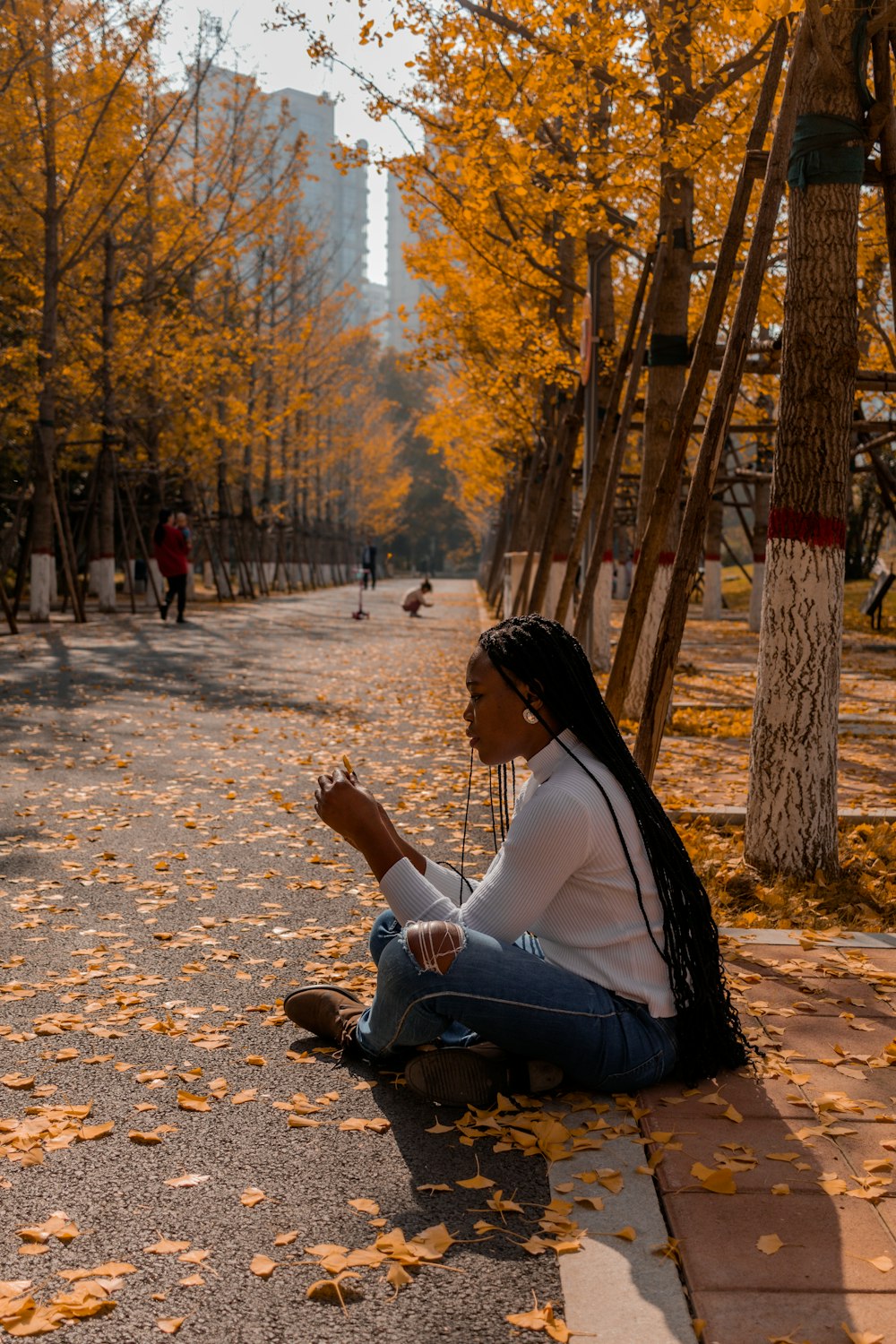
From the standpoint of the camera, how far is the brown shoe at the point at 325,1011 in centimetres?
428

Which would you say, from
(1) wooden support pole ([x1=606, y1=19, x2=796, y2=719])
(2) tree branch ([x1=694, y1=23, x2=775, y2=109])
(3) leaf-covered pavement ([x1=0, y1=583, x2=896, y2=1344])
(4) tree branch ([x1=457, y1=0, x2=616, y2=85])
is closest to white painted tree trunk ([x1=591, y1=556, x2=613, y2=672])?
(2) tree branch ([x1=694, y1=23, x2=775, y2=109])

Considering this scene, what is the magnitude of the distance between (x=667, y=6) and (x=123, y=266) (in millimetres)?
20496

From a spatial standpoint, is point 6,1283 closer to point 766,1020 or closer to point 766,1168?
point 766,1168

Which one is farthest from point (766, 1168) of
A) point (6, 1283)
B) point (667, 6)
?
point (667, 6)

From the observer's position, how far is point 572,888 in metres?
3.83

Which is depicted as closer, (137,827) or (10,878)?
(10,878)

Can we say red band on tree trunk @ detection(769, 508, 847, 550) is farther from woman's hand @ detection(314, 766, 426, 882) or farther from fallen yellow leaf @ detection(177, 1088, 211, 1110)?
fallen yellow leaf @ detection(177, 1088, 211, 1110)

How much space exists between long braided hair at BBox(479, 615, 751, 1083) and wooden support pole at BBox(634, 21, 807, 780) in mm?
2442

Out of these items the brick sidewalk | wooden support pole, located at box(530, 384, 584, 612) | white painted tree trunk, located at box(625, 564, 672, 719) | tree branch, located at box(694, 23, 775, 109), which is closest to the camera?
the brick sidewalk

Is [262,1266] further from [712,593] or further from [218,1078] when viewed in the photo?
[712,593]

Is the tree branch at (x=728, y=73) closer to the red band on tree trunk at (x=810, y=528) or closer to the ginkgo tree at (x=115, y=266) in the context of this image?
the red band on tree trunk at (x=810, y=528)

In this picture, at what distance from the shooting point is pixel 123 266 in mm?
27812

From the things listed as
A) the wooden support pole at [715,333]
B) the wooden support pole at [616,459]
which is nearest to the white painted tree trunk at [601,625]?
the wooden support pole at [616,459]

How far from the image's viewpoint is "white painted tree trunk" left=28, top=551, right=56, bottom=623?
72.6 ft
